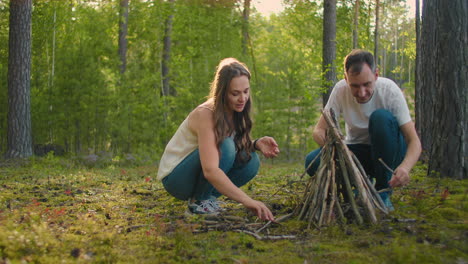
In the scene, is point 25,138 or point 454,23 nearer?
point 454,23

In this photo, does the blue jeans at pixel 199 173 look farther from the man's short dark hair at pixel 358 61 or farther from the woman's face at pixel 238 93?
the man's short dark hair at pixel 358 61

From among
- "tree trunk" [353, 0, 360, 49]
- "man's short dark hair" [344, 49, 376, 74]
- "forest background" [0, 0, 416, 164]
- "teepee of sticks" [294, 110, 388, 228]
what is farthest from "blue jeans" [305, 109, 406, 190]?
"tree trunk" [353, 0, 360, 49]

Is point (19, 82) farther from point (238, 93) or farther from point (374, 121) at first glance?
point (374, 121)

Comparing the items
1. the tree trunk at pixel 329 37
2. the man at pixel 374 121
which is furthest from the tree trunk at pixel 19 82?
the man at pixel 374 121

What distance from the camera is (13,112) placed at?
9633 millimetres

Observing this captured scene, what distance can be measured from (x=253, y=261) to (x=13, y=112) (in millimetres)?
8757

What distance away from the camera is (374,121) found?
133 inches

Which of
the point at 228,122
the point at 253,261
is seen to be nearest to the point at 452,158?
the point at 228,122

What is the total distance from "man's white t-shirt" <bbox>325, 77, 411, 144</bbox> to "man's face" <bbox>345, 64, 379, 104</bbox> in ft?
0.42

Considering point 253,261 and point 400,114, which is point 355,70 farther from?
point 253,261

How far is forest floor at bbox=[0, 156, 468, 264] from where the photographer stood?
2.48 m

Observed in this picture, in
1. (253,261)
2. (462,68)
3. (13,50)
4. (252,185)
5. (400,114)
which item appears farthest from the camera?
(13,50)

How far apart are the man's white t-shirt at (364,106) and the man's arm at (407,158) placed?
76 millimetres

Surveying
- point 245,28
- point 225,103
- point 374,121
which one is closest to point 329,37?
point 374,121
